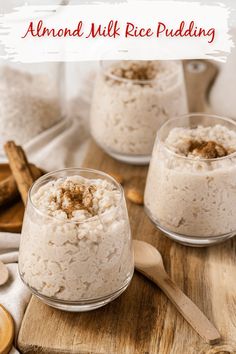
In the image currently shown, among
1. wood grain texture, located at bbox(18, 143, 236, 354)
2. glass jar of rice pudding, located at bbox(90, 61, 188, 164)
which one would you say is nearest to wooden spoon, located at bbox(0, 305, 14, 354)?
wood grain texture, located at bbox(18, 143, 236, 354)

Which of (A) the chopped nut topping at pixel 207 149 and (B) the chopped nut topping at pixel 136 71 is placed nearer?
(A) the chopped nut topping at pixel 207 149

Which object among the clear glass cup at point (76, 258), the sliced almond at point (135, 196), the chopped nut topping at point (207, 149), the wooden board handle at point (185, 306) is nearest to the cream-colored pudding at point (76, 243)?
the clear glass cup at point (76, 258)

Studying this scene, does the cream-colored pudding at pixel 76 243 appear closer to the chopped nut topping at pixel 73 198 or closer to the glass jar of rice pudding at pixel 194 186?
the chopped nut topping at pixel 73 198

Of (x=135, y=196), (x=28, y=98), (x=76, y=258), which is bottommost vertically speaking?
(x=135, y=196)

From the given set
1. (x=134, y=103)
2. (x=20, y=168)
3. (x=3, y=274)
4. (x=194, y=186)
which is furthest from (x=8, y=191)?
(x=194, y=186)

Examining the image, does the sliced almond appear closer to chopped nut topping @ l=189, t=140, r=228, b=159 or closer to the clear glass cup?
chopped nut topping @ l=189, t=140, r=228, b=159

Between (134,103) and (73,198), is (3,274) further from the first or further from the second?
(134,103)
